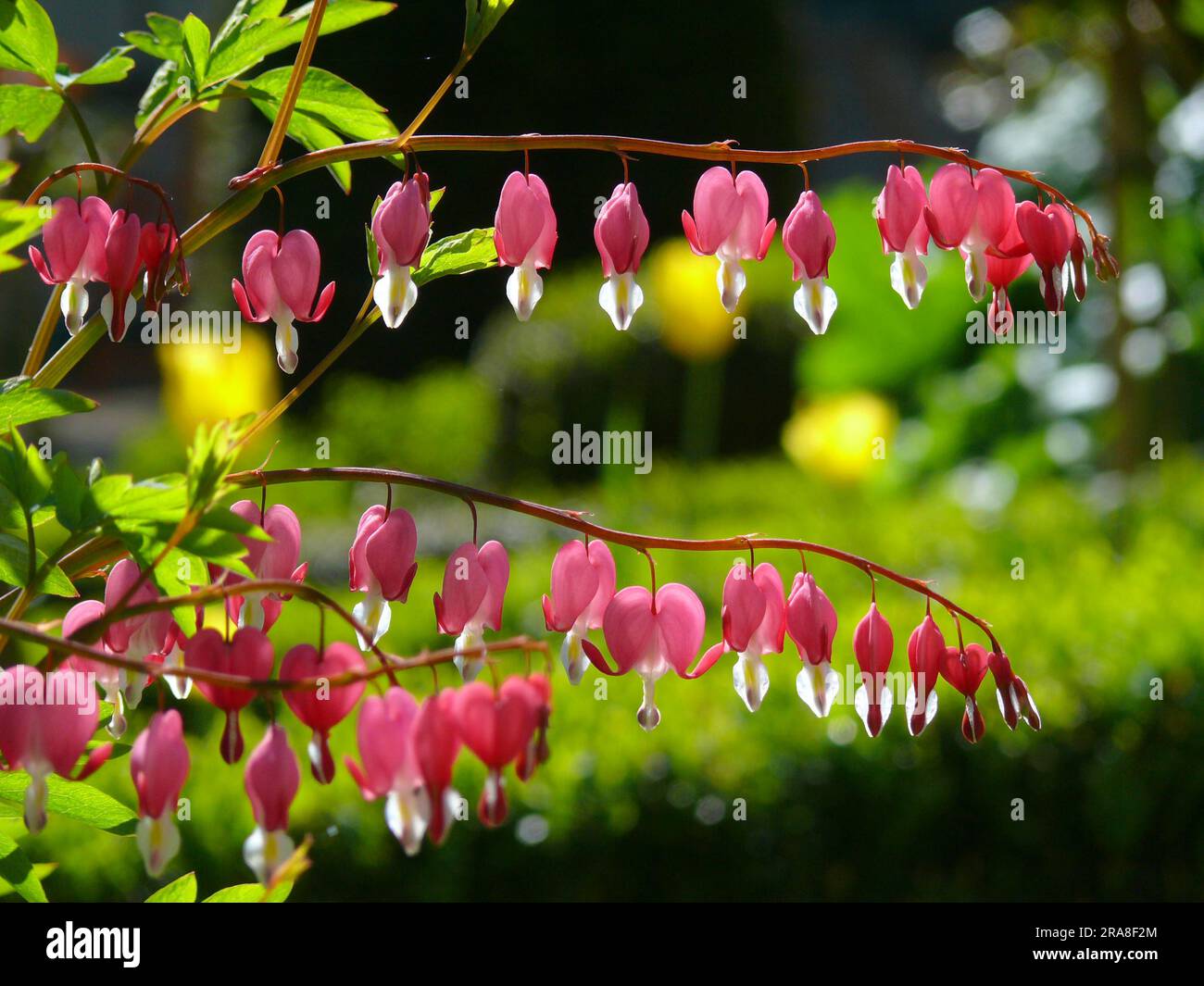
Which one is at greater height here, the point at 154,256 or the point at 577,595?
the point at 154,256

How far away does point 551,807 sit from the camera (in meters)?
2.34

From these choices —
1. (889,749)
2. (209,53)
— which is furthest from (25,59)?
(889,749)

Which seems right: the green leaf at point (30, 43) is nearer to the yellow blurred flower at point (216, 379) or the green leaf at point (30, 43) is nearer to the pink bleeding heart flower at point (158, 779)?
the pink bleeding heart flower at point (158, 779)

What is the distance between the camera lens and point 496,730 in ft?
2.15

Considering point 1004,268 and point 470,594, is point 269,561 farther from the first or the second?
point 1004,268

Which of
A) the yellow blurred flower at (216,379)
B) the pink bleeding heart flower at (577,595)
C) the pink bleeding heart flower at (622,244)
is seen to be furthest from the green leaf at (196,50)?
the yellow blurred flower at (216,379)

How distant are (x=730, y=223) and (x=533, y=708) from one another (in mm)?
418

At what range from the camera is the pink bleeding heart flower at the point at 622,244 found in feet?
2.96

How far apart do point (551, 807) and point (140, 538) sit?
1.66 meters

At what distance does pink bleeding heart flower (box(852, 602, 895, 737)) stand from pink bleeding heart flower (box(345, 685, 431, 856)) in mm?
345

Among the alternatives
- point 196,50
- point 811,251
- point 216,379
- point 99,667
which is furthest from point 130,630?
point 216,379

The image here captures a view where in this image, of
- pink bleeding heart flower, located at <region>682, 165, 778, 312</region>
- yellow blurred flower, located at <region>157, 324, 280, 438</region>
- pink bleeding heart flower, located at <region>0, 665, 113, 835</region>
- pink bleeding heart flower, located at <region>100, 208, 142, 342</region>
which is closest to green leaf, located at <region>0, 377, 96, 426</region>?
pink bleeding heart flower, located at <region>100, 208, 142, 342</region>

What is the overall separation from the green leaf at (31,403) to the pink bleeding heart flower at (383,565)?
7.6 inches

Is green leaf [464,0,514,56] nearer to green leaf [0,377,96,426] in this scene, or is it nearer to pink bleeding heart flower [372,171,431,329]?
pink bleeding heart flower [372,171,431,329]
